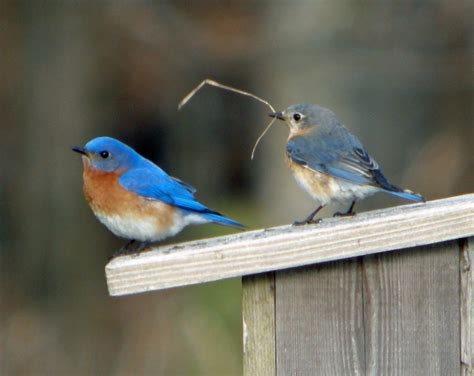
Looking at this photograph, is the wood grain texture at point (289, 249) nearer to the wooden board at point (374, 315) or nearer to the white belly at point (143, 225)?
the wooden board at point (374, 315)

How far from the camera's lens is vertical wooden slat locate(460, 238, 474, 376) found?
388cm

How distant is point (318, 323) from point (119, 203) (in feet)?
4.80

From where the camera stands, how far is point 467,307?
12.8 feet

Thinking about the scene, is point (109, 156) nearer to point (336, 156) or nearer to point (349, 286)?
point (336, 156)

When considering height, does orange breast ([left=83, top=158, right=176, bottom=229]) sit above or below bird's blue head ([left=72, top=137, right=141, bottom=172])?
below

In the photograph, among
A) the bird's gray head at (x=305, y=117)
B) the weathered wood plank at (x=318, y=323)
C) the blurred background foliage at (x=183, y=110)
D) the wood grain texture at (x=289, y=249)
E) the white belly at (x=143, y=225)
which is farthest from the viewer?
the blurred background foliage at (x=183, y=110)

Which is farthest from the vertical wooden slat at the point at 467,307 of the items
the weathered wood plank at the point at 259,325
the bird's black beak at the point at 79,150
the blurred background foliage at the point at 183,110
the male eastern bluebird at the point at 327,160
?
the blurred background foliage at the point at 183,110

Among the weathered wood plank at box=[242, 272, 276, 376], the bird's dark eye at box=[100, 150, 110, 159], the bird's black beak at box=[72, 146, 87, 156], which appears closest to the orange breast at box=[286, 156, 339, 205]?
the bird's dark eye at box=[100, 150, 110, 159]

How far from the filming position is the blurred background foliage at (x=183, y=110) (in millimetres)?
9156

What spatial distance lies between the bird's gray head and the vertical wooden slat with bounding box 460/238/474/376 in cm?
182

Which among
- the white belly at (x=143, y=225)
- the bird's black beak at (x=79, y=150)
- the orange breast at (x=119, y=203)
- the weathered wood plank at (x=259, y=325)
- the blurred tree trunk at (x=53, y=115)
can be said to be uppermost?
the blurred tree trunk at (x=53, y=115)

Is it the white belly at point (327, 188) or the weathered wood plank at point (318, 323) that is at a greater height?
the white belly at point (327, 188)

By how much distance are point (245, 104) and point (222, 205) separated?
175cm

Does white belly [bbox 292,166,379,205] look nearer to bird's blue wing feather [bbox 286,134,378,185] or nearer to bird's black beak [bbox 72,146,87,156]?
bird's blue wing feather [bbox 286,134,378,185]
